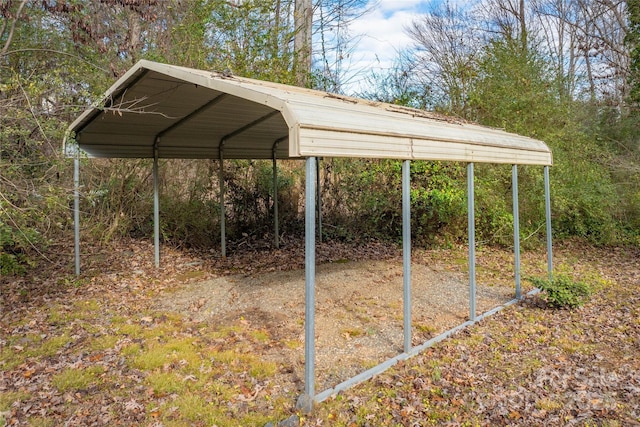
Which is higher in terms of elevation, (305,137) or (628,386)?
(305,137)

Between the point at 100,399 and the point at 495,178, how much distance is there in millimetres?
8470

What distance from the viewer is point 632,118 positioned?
1048 centimetres

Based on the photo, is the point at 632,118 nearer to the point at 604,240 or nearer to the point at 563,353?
the point at 604,240

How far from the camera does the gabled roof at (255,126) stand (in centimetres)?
330

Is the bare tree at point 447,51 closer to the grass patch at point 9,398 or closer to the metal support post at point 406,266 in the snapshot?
the metal support post at point 406,266

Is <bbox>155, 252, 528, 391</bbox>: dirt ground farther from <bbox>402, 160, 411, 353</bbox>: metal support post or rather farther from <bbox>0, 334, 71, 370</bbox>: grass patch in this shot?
<bbox>0, 334, 71, 370</bbox>: grass patch

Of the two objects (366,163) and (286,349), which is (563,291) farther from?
(366,163)

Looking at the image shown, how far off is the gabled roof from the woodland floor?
190cm

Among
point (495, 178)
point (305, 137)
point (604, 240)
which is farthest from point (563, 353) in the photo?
point (604, 240)

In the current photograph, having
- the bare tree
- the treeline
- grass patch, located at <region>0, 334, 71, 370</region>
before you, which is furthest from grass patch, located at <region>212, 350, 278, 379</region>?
the bare tree

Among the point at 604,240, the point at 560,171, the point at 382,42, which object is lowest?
the point at 604,240

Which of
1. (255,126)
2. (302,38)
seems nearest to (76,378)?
→ (255,126)

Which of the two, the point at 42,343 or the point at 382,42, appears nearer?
the point at 42,343

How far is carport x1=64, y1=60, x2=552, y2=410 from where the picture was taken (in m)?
3.12
